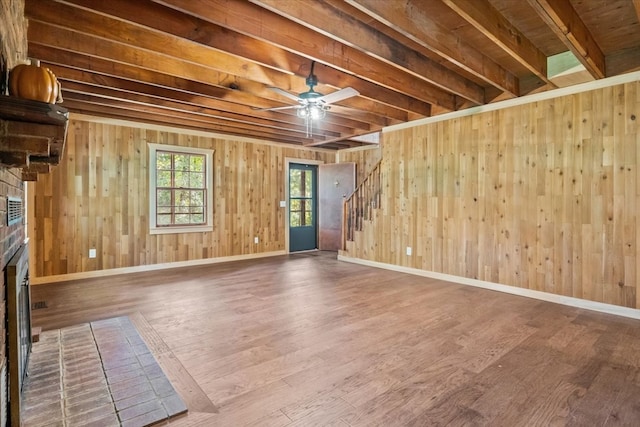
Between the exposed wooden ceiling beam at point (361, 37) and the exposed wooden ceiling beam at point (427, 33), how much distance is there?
0.35 m

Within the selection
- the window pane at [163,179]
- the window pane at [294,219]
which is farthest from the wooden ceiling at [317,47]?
the window pane at [294,219]

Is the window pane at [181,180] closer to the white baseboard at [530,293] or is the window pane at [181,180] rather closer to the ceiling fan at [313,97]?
the ceiling fan at [313,97]

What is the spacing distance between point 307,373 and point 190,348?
103cm

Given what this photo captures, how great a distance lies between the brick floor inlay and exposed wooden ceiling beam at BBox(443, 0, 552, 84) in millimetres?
3171

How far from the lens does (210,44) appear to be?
2852 millimetres

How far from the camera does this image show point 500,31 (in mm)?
2854

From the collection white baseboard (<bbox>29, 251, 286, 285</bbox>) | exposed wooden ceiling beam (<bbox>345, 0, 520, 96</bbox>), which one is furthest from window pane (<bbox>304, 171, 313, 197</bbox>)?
exposed wooden ceiling beam (<bbox>345, 0, 520, 96</bbox>)

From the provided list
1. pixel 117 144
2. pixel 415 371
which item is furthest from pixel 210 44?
pixel 117 144

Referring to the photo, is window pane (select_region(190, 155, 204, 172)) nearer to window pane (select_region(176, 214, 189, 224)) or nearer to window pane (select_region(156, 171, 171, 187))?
window pane (select_region(156, 171, 171, 187))

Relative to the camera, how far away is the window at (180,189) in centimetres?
578

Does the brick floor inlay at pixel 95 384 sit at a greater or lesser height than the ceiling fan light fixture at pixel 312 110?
lesser

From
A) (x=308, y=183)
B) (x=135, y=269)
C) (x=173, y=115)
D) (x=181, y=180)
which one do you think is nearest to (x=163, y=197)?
(x=181, y=180)

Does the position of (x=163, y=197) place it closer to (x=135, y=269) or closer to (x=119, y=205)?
(x=119, y=205)

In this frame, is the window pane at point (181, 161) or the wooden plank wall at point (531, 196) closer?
the wooden plank wall at point (531, 196)
